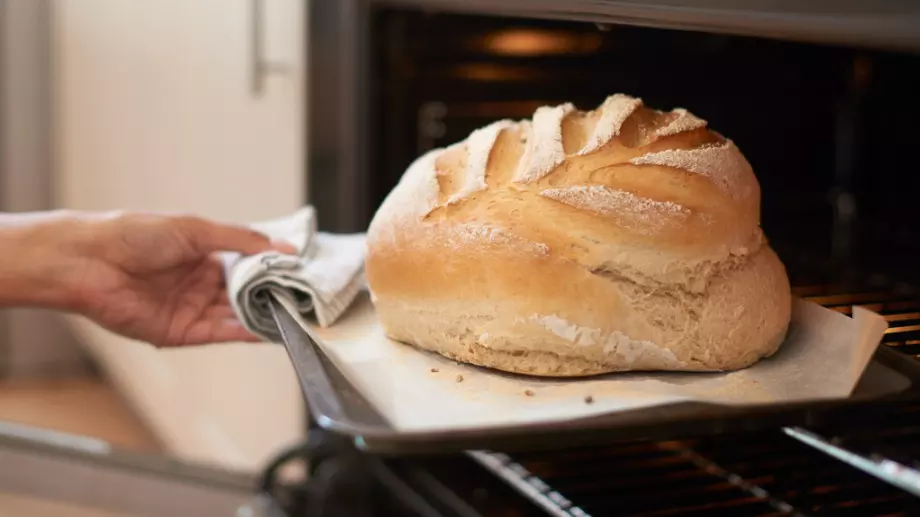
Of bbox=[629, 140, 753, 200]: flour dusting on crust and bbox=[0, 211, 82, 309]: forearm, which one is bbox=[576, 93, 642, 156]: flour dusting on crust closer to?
bbox=[629, 140, 753, 200]: flour dusting on crust

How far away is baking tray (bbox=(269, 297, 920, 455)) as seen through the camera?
441 millimetres

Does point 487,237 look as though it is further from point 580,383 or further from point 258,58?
point 258,58

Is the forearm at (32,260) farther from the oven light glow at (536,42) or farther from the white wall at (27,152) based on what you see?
the white wall at (27,152)

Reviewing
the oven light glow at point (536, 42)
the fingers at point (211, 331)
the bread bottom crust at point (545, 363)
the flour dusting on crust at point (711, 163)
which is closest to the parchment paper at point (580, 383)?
the bread bottom crust at point (545, 363)

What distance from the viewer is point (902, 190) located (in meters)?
1.21

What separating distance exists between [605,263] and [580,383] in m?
0.08

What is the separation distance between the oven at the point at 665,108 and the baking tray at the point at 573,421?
0.68 feet

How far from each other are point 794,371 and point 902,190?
72cm

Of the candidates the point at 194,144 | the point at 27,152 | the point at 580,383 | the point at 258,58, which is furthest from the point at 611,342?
the point at 27,152

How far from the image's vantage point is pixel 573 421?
473 mm

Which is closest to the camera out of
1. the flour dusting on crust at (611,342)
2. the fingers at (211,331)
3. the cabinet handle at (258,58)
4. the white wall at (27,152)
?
the flour dusting on crust at (611,342)

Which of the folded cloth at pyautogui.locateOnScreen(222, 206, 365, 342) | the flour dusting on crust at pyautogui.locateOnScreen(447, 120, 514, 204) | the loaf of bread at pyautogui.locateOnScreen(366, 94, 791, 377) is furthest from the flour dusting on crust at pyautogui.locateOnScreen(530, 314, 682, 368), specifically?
the folded cloth at pyautogui.locateOnScreen(222, 206, 365, 342)

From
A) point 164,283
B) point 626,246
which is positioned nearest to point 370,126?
point 164,283

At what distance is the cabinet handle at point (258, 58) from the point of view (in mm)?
1331
